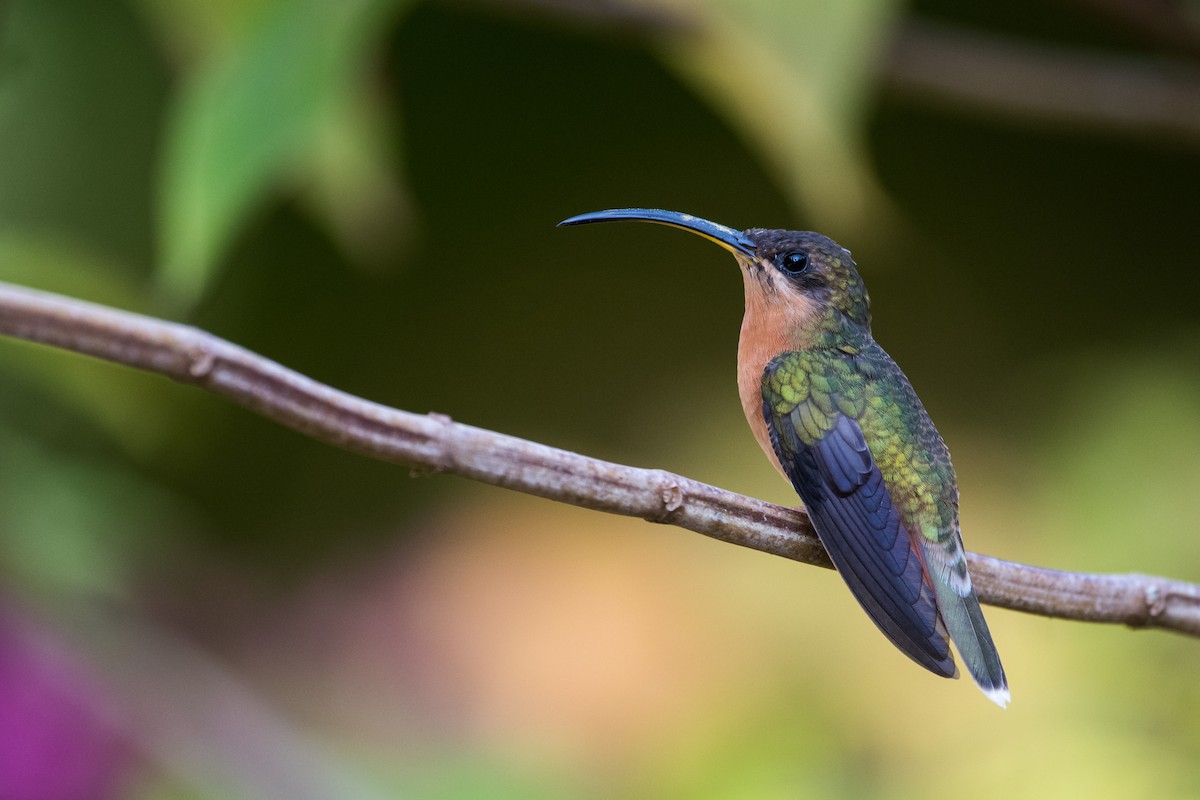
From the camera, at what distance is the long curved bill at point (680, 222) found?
0.72 meters

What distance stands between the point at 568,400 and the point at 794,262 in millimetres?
2134

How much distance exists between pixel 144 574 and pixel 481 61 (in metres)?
1.40

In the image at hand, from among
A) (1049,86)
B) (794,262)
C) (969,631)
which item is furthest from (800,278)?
(1049,86)

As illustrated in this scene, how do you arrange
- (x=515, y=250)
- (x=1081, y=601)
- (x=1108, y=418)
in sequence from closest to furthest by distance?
1. (x=1081, y=601)
2. (x=1108, y=418)
3. (x=515, y=250)

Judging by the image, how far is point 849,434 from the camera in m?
0.91

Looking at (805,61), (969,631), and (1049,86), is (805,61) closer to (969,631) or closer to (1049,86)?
(969,631)

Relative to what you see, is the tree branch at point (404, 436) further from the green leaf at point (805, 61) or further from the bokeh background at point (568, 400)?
the bokeh background at point (568, 400)

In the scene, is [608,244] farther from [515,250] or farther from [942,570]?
[942,570]

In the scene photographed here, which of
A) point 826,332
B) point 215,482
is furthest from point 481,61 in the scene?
point 826,332

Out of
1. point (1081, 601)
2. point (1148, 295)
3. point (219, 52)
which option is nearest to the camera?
point (1081, 601)

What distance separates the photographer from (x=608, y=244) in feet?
9.75

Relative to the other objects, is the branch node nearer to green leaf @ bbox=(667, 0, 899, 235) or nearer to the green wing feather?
the green wing feather

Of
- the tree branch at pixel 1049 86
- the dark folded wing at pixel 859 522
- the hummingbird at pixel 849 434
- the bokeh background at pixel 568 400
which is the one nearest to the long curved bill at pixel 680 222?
the hummingbird at pixel 849 434

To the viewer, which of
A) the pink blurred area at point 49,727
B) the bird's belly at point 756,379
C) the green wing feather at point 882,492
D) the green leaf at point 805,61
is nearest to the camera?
the green wing feather at point 882,492
